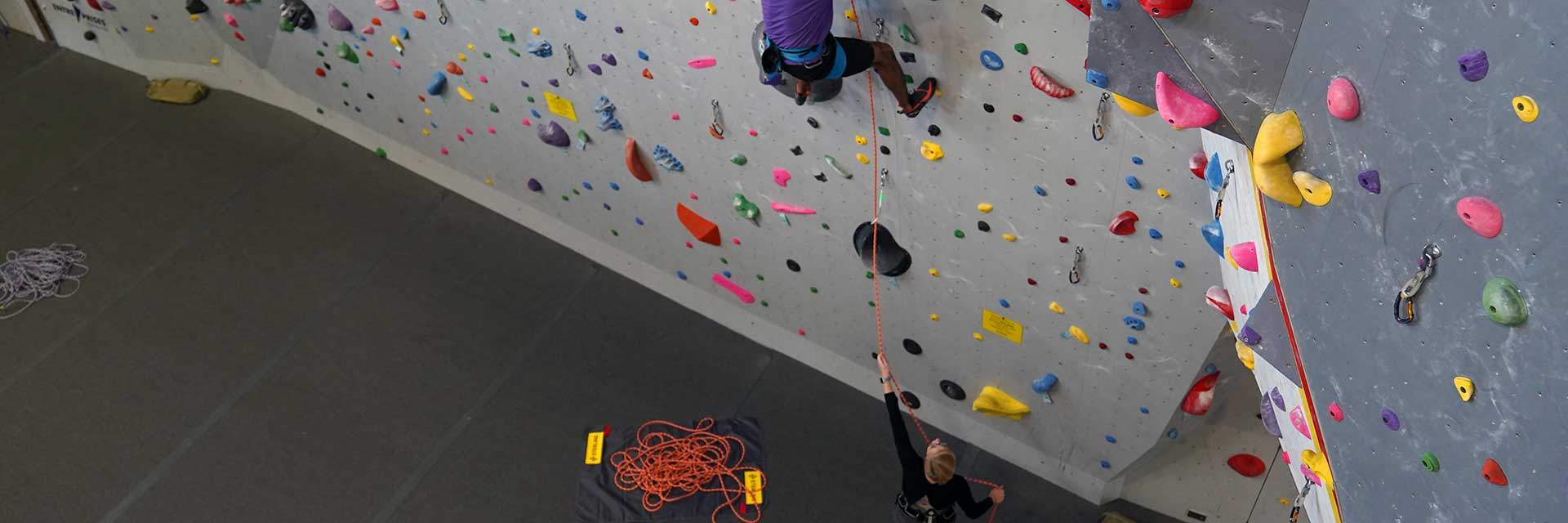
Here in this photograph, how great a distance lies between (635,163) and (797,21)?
1.62m

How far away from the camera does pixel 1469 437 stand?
5.06ft

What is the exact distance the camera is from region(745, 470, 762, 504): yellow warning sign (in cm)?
461

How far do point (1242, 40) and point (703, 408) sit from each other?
324 centimetres

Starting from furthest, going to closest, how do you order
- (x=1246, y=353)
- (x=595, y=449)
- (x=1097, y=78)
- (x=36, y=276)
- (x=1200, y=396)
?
(x=36, y=276) → (x=595, y=449) → (x=1200, y=396) → (x=1246, y=353) → (x=1097, y=78)

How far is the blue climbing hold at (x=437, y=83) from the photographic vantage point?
15.8 ft

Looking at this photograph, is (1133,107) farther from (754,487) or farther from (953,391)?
(754,487)

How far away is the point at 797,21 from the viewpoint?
288cm

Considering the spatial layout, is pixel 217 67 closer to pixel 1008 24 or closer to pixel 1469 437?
pixel 1008 24

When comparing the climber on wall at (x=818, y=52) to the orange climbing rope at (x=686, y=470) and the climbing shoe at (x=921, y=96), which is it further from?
the orange climbing rope at (x=686, y=470)

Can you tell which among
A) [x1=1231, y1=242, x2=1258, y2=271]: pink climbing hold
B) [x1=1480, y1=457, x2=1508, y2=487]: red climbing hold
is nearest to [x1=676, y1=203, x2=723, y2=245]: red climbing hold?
[x1=1231, y1=242, x2=1258, y2=271]: pink climbing hold

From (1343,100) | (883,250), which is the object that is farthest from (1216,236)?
(883,250)

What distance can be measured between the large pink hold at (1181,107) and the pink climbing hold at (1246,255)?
0.25m

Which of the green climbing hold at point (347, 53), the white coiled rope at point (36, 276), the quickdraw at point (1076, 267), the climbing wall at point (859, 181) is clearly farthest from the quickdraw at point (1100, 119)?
the white coiled rope at point (36, 276)

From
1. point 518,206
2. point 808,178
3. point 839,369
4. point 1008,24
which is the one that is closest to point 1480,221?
point 1008,24
